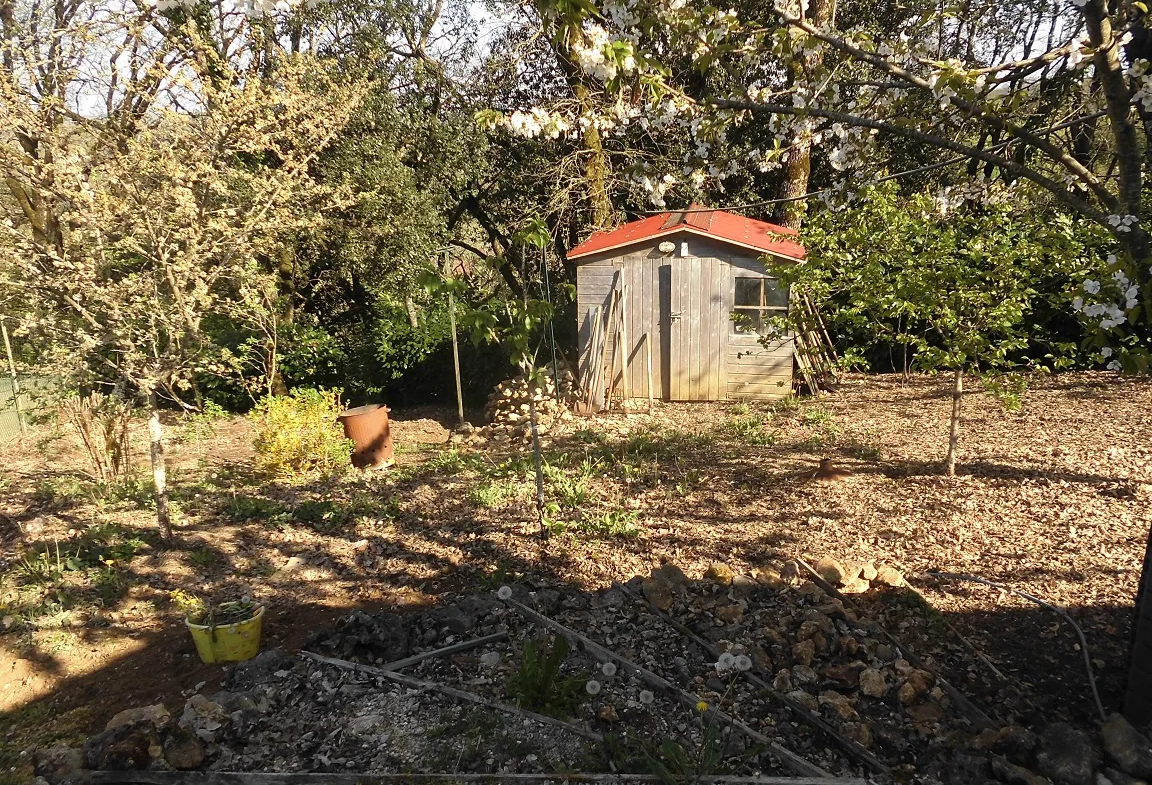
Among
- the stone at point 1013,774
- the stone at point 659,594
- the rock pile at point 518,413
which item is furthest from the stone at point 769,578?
the rock pile at point 518,413

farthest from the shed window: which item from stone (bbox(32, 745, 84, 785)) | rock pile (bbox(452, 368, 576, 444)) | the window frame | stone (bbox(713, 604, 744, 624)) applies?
stone (bbox(32, 745, 84, 785))

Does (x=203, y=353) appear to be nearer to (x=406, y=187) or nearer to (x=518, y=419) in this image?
(x=518, y=419)

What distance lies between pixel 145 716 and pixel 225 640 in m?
0.67

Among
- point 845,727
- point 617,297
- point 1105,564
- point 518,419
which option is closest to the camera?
point 845,727

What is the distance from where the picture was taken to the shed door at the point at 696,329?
387 inches

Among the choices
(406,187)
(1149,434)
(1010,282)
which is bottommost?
(1149,434)

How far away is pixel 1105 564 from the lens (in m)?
4.25

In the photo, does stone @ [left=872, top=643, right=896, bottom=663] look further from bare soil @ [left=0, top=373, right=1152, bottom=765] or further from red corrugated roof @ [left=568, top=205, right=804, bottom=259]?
red corrugated roof @ [left=568, top=205, right=804, bottom=259]

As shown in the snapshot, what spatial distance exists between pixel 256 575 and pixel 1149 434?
27.1ft

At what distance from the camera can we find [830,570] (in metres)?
4.22

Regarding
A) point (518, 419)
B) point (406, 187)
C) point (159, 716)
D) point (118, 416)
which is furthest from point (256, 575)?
point (406, 187)

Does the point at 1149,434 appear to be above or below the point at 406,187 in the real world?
below

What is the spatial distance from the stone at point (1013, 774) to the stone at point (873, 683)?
58 centimetres

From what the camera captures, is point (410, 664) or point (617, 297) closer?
point (410, 664)
